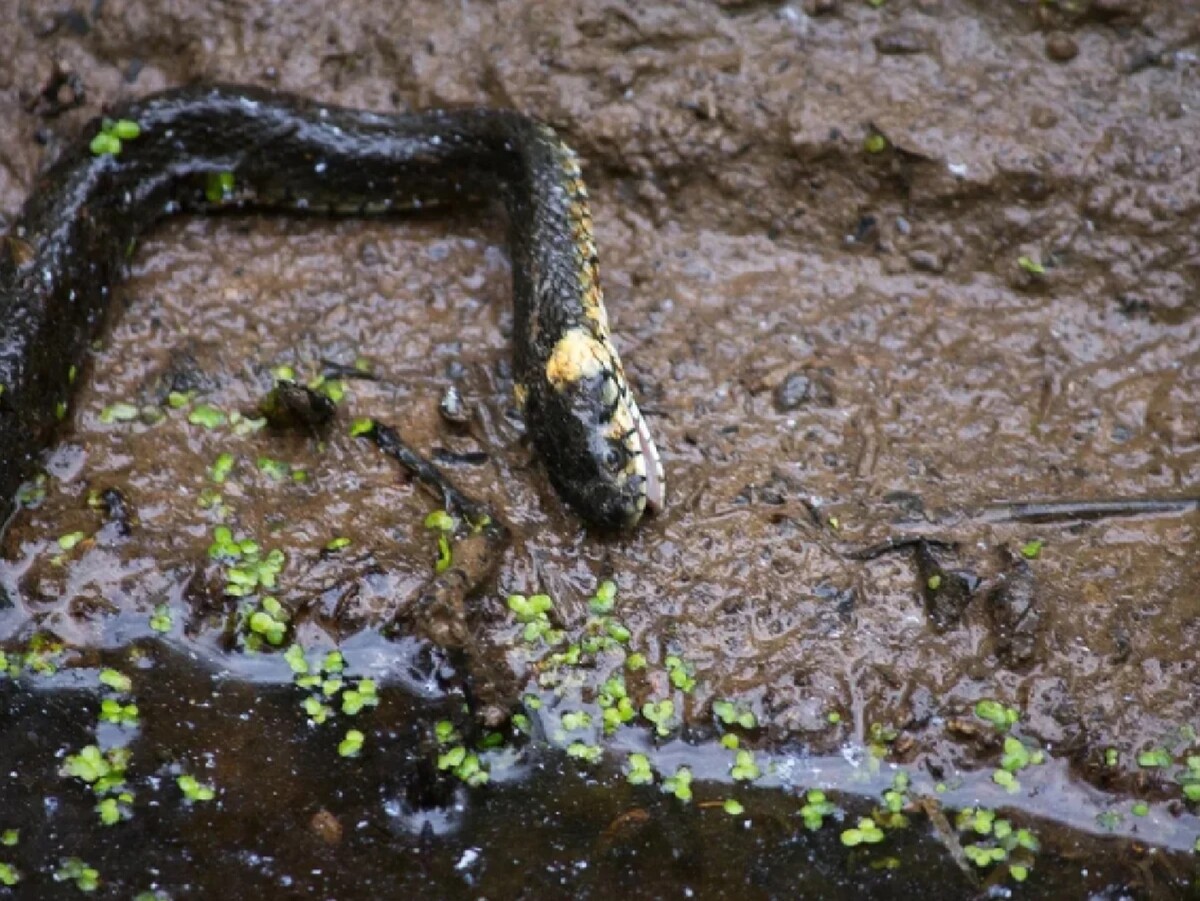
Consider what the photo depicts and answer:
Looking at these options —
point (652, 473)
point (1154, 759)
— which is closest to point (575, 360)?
point (652, 473)

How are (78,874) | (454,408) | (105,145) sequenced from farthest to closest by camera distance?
(105,145)
(454,408)
(78,874)

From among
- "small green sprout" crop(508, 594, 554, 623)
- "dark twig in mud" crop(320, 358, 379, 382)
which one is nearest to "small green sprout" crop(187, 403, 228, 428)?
"dark twig in mud" crop(320, 358, 379, 382)

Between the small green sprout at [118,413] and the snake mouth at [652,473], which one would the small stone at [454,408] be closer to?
the snake mouth at [652,473]

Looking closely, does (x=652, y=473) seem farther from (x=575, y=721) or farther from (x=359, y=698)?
(x=359, y=698)

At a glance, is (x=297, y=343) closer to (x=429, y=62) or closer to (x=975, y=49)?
(x=429, y=62)

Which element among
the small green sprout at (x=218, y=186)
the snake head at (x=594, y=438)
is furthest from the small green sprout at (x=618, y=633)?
the small green sprout at (x=218, y=186)
